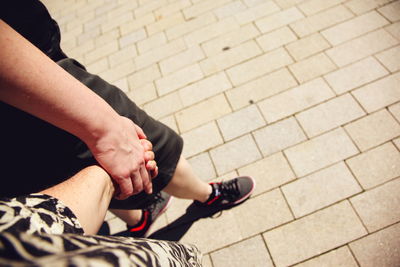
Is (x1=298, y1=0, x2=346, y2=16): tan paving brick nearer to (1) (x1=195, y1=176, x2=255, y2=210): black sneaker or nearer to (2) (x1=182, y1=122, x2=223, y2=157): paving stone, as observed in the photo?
(2) (x1=182, y1=122, x2=223, y2=157): paving stone

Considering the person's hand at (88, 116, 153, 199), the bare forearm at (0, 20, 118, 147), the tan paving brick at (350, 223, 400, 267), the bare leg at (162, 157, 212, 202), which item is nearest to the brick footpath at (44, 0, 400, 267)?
the tan paving brick at (350, 223, 400, 267)

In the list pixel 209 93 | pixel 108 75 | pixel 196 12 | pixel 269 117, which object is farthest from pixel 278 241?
pixel 196 12

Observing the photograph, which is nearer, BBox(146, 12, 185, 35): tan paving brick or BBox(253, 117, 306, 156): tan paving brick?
BBox(253, 117, 306, 156): tan paving brick

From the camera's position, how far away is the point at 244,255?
2.08 meters

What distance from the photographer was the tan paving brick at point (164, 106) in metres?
3.08

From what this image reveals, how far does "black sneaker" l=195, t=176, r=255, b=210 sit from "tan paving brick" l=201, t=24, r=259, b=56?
1910mm

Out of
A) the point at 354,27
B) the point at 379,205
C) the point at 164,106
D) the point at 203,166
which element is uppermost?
the point at 354,27

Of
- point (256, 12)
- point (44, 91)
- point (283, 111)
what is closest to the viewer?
point (44, 91)

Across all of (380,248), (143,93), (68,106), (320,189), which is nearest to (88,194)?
(68,106)

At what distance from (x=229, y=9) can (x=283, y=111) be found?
6.91 feet

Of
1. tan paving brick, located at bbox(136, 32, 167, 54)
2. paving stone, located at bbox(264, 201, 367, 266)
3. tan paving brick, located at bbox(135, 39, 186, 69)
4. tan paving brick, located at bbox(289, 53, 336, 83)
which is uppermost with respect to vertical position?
tan paving brick, located at bbox(136, 32, 167, 54)

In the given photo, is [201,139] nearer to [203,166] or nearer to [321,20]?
[203,166]

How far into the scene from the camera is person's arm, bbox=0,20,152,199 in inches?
33.7

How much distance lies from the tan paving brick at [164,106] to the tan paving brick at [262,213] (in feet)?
4.62
